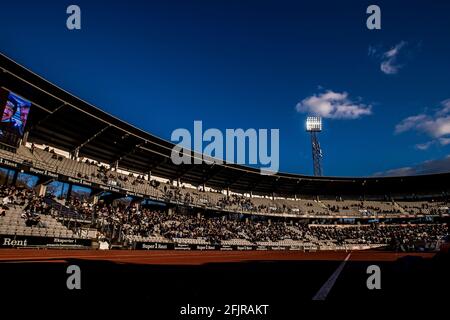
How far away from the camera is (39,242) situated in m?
20.5

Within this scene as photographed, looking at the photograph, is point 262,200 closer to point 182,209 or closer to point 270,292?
point 182,209

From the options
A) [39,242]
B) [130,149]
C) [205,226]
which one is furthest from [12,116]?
[205,226]

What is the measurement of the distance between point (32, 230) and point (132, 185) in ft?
58.9

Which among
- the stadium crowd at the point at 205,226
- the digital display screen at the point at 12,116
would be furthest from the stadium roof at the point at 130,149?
the stadium crowd at the point at 205,226

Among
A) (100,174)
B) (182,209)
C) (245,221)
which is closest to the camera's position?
(100,174)

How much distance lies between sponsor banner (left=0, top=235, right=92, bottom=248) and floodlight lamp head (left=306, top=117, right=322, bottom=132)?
213ft

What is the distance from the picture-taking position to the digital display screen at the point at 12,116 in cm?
2461

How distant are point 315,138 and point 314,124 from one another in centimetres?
413

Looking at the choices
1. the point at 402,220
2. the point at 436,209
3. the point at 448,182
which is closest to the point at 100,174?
the point at 402,220

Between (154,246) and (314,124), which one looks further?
(314,124)

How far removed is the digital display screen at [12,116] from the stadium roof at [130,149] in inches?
75.1

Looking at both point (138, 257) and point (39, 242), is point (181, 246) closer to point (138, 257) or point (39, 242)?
point (39, 242)

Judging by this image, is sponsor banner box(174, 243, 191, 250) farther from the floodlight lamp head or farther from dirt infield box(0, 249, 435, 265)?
the floodlight lamp head

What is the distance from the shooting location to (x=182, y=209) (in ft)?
150
